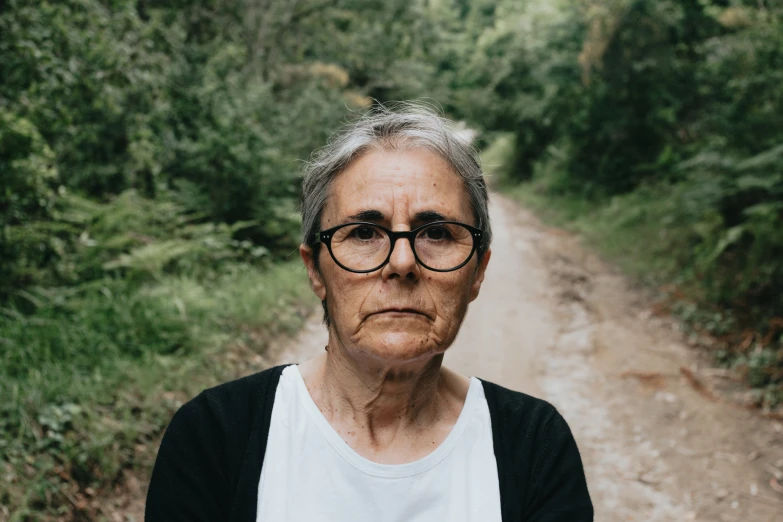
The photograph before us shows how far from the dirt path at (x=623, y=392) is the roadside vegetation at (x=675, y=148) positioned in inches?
22.8

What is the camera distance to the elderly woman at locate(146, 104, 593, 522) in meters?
1.44

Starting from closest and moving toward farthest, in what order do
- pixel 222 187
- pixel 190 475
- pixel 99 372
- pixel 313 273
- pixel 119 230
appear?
pixel 190 475 < pixel 313 273 < pixel 99 372 < pixel 119 230 < pixel 222 187

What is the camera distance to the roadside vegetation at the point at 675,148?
5871 mm

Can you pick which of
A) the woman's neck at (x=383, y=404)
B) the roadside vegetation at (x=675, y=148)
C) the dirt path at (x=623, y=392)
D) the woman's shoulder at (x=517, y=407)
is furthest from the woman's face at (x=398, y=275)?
the roadside vegetation at (x=675, y=148)

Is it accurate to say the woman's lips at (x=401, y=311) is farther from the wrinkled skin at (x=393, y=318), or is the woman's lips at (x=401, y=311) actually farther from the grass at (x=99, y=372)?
the grass at (x=99, y=372)

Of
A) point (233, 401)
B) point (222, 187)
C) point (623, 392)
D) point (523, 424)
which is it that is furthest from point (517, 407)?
point (222, 187)

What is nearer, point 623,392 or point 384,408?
point 384,408

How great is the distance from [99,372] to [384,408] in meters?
2.80

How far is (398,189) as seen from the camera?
1.53 metres

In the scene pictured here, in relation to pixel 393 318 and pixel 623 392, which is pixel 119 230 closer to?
pixel 393 318

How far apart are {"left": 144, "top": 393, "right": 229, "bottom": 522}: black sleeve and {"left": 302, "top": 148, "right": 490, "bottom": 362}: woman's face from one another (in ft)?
1.55

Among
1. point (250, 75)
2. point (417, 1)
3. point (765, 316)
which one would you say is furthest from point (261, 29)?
point (765, 316)

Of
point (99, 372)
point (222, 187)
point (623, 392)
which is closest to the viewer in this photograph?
point (99, 372)

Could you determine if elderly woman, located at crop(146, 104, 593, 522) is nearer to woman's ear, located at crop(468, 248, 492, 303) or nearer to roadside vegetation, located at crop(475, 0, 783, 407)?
woman's ear, located at crop(468, 248, 492, 303)
